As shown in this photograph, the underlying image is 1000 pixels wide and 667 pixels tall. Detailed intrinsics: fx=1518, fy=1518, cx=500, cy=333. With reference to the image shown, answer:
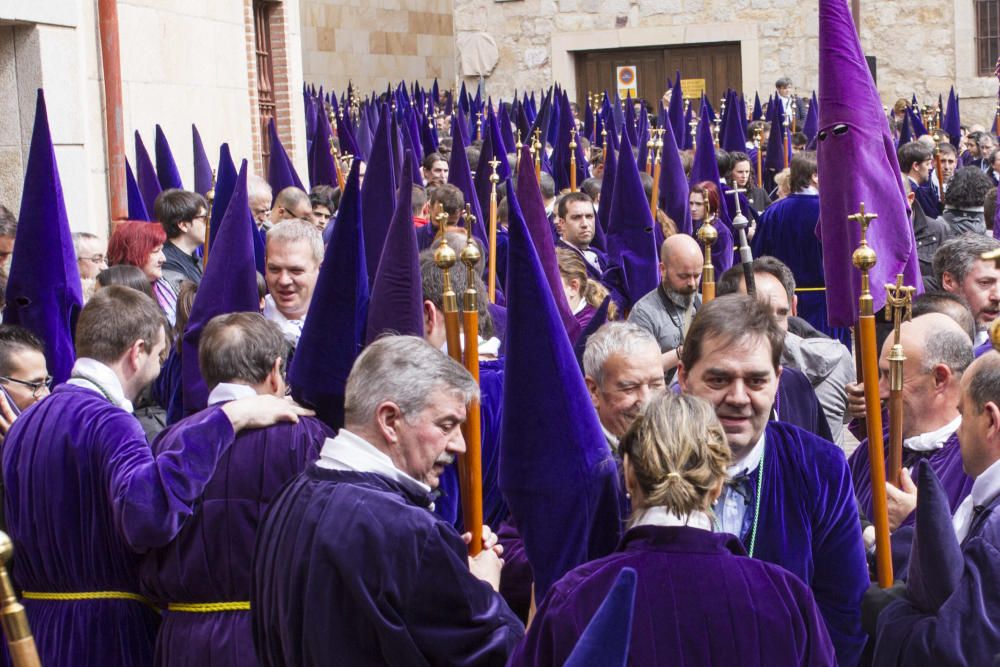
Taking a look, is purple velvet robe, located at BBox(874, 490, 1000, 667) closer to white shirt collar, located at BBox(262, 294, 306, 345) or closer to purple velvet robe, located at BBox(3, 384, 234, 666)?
purple velvet robe, located at BBox(3, 384, 234, 666)

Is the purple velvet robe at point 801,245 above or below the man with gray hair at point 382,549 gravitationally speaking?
above

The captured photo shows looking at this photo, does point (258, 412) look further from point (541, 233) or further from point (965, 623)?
point (541, 233)

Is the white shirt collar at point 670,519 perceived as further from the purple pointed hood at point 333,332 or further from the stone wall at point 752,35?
the stone wall at point 752,35

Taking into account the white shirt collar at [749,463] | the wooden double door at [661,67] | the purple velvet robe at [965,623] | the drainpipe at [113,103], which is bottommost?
the purple velvet robe at [965,623]

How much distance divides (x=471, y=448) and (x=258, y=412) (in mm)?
587

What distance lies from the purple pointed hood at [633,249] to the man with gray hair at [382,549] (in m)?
4.15

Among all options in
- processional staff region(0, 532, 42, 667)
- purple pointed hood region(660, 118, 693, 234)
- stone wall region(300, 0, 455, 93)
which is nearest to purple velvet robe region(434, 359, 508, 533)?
processional staff region(0, 532, 42, 667)

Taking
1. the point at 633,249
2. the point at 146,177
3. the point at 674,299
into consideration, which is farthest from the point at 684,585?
the point at 146,177

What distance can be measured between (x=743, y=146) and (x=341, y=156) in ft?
12.2

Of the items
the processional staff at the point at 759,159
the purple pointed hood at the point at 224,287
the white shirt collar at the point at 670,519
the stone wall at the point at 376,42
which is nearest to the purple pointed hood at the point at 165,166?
the purple pointed hood at the point at 224,287

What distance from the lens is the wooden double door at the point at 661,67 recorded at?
2848 cm

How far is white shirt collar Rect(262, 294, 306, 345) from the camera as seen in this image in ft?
18.3

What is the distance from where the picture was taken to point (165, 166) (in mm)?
9773

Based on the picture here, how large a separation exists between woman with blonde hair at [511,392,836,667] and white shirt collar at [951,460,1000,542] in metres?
0.54
